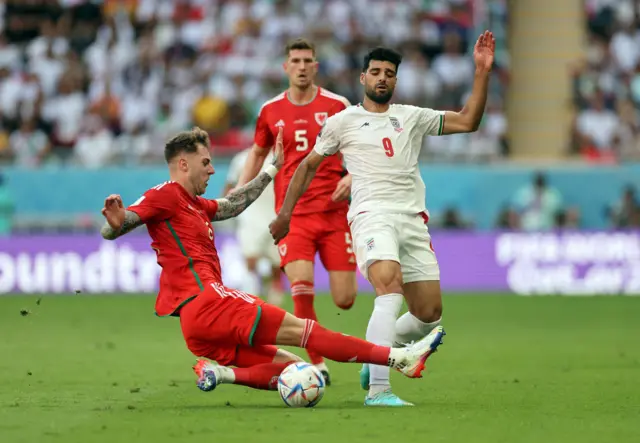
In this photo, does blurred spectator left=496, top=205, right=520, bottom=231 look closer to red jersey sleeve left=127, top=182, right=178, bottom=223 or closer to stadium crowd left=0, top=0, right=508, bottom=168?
stadium crowd left=0, top=0, right=508, bottom=168

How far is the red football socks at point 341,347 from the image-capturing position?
8463 millimetres

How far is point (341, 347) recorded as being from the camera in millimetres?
8508

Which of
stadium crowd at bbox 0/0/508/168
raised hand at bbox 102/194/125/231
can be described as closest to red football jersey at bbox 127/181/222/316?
raised hand at bbox 102/194/125/231

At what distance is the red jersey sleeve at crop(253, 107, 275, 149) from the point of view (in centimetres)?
1093

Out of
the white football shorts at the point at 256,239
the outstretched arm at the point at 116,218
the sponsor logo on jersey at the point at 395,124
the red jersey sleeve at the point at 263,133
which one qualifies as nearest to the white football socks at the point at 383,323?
the sponsor logo on jersey at the point at 395,124

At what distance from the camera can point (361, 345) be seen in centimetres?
848

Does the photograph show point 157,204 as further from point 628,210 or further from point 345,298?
point 628,210

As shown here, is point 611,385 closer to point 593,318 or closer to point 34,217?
point 593,318

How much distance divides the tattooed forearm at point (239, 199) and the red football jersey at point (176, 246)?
472mm

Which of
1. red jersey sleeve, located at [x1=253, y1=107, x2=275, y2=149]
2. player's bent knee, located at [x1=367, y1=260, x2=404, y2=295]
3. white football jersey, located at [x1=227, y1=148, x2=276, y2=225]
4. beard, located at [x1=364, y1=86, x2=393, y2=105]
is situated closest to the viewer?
player's bent knee, located at [x1=367, y1=260, x2=404, y2=295]

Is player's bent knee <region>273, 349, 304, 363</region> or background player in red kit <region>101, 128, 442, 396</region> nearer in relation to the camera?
background player in red kit <region>101, 128, 442, 396</region>

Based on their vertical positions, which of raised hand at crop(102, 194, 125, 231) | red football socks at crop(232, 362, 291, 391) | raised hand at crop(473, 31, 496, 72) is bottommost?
red football socks at crop(232, 362, 291, 391)

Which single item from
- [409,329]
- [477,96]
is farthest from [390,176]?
[409,329]

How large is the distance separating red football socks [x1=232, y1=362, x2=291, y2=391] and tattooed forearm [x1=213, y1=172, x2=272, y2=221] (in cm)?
114
